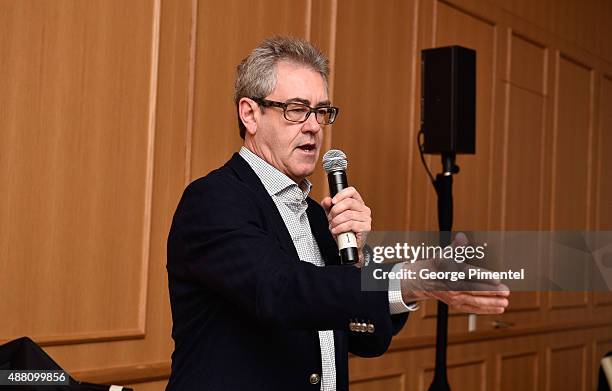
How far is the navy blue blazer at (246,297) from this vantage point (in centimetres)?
149

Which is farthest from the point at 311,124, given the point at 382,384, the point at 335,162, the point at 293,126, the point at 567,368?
the point at 567,368

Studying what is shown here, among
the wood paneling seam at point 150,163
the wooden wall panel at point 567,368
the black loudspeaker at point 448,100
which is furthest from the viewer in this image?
the wooden wall panel at point 567,368

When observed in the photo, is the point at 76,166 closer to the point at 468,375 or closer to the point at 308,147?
the point at 308,147

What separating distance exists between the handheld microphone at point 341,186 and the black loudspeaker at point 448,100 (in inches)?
77.5

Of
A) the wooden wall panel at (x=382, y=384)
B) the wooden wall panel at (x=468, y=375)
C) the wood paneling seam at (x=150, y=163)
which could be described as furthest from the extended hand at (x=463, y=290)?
the wooden wall panel at (x=468, y=375)

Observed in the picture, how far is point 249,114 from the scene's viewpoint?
81.9 inches

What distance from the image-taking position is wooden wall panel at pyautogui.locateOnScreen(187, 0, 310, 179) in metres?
3.25

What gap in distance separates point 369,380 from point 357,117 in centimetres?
132

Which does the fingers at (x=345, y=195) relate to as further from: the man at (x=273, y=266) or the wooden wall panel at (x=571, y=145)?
the wooden wall panel at (x=571, y=145)

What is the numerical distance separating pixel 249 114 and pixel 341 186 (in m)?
0.36

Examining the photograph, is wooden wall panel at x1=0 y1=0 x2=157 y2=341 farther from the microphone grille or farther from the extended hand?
the extended hand

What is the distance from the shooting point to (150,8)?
120 inches

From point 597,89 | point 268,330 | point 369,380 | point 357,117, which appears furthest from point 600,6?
point 268,330

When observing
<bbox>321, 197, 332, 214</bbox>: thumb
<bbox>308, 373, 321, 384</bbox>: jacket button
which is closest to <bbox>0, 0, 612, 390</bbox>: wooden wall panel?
<bbox>321, 197, 332, 214</bbox>: thumb
